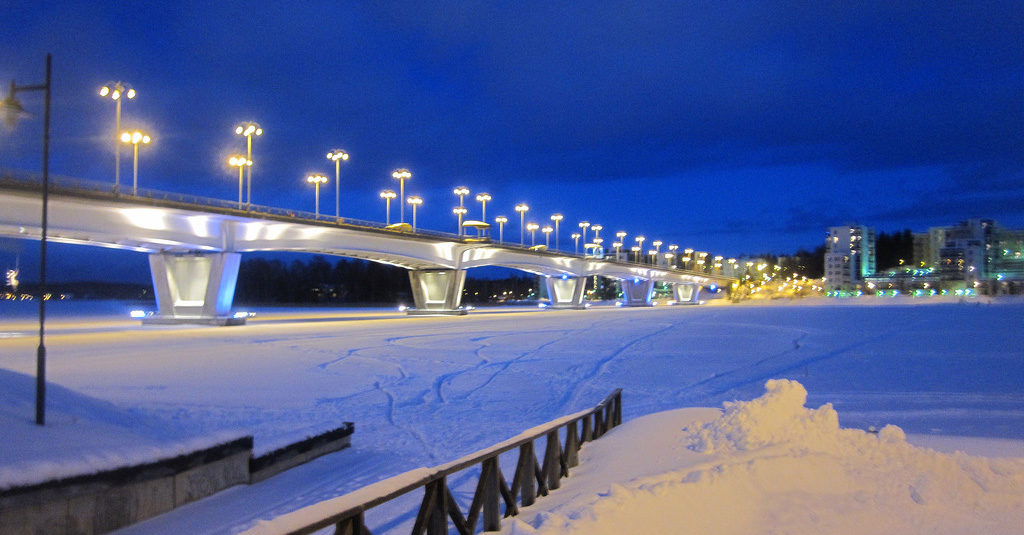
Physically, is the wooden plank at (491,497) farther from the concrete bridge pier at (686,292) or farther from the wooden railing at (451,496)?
the concrete bridge pier at (686,292)

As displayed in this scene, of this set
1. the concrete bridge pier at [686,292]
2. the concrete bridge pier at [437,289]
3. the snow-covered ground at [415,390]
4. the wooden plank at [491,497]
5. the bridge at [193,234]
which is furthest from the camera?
the concrete bridge pier at [686,292]

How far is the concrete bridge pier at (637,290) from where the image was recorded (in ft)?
420

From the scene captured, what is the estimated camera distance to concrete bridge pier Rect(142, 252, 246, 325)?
45.5 metres

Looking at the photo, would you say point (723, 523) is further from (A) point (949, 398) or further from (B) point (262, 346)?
(B) point (262, 346)

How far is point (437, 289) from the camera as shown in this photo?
74000mm

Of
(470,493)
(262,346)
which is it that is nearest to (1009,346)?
(470,493)

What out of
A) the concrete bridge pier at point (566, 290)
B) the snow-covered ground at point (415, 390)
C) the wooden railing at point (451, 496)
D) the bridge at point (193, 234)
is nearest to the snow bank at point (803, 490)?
the snow-covered ground at point (415, 390)

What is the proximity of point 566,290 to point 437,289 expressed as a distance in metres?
35.5

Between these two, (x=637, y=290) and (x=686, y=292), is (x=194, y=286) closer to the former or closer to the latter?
(x=637, y=290)

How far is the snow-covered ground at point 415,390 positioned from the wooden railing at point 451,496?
486mm

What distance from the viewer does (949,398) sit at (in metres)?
17.3

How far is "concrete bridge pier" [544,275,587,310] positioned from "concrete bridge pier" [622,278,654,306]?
980 inches

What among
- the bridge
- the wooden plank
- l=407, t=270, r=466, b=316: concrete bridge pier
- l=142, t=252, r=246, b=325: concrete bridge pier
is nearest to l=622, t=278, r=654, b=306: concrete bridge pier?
l=407, t=270, r=466, b=316: concrete bridge pier

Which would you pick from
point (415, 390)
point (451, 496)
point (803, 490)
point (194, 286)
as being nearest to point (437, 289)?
point (194, 286)
